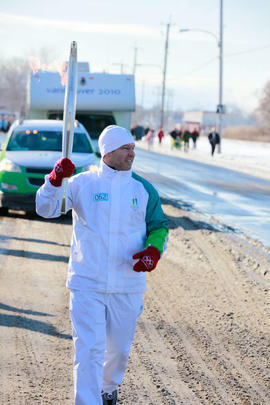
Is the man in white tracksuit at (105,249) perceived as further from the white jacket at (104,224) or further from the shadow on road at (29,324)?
the shadow on road at (29,324)

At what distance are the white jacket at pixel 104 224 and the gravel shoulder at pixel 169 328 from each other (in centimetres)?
102

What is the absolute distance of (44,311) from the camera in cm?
638

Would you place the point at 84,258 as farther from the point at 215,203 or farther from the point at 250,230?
the point at 215,203

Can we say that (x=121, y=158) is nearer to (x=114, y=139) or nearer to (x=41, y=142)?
(x=114, y=139)

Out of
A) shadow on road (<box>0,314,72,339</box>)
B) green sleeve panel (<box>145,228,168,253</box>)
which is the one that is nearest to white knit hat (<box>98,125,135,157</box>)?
green sleeve panel (<box>145,228,168,253</box>)

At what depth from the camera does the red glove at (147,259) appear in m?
3.76

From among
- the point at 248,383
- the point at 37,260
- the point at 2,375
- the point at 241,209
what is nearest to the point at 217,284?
the point at 37,260

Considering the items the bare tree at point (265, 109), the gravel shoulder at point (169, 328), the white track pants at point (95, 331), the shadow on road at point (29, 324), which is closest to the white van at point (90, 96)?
the gravel shoulder at point (169, 328)

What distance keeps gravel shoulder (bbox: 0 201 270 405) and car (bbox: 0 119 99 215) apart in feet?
6.72

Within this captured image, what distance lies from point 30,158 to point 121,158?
8991 mm

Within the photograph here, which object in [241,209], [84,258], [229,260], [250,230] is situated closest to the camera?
[84,258]

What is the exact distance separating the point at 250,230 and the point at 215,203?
158 inches

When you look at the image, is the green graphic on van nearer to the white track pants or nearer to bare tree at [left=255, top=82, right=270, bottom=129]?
the white track pants

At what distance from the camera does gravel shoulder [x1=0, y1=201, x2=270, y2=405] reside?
4609 mm
